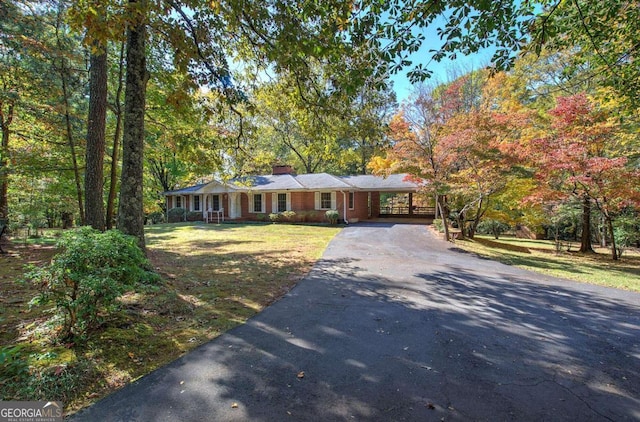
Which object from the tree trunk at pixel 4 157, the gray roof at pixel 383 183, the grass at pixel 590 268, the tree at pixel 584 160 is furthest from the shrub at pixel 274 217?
the tree at pixel 584 160

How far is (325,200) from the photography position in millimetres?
20938

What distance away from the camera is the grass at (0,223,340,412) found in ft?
7.95

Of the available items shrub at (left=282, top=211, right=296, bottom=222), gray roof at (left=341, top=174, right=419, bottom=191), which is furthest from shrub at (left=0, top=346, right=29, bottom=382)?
gray roof at (left=341, top=174, right=419, bottom=191)

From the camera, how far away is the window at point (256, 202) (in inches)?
899

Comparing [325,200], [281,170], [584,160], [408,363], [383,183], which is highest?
[281,170]

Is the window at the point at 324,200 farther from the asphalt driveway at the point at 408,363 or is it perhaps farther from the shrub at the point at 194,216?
the asphalt driveway at the point at 408,363

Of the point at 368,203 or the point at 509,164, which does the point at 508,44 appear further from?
the point at 368,203

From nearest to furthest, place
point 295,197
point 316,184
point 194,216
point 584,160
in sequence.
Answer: point 584,160
point 316,184
point 295,197
point 194,216

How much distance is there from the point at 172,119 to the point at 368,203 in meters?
16.3

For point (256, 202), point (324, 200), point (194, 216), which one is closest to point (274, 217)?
point (256, 202)

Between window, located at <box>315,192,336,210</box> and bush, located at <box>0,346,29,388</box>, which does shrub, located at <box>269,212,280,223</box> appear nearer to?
window, located at <box>315,192,336,210</box>

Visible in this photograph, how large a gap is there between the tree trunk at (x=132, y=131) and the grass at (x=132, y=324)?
1.47 meters

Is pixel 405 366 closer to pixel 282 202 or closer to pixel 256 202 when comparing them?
pixel 282 202

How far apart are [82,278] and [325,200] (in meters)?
18.4
